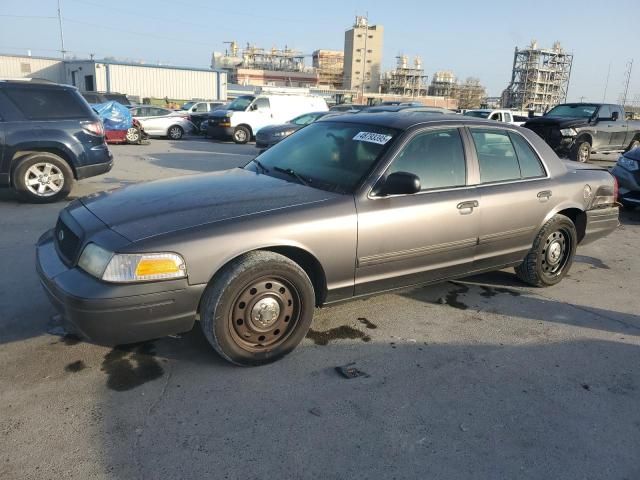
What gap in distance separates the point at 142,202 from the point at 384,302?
2.15 metres

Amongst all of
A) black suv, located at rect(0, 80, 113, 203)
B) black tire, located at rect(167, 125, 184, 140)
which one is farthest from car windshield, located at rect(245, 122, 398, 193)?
black tire, located at rect(167, 125, 184, 140)

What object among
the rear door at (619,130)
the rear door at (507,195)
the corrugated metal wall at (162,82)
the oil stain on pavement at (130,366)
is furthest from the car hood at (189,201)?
the corrugated metal wall at (162,82)

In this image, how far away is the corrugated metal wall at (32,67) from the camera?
4060 centimetres

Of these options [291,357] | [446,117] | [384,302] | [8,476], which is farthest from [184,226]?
[446,117]

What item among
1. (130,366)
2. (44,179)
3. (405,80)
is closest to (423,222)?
(130,366)

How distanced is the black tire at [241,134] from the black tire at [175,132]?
246 centimetres

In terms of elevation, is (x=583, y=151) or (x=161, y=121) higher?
(x=161, y=121)

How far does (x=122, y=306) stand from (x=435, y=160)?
2.50 m

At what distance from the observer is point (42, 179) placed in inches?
291

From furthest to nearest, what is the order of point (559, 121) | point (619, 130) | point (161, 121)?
point (161, 121)
point (619, 130)
point (559, 121)

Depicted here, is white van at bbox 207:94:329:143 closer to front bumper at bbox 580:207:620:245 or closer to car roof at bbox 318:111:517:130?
car roof at bbox 318:111:517:130

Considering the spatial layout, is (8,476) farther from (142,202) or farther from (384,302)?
(384,302)

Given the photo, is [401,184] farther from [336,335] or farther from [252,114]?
[252,114]

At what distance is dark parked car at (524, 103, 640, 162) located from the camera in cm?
1412
